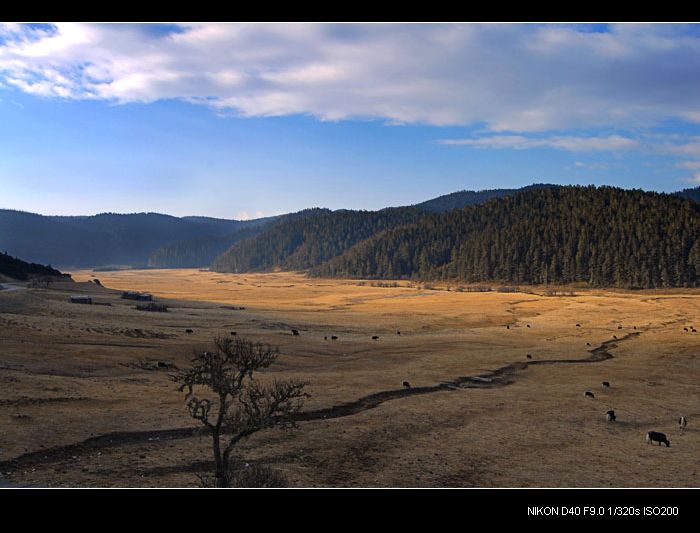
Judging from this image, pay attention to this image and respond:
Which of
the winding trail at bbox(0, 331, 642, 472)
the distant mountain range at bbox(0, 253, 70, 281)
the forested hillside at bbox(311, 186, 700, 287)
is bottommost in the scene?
the winding trail at bbox(0, 331, 642, 472)

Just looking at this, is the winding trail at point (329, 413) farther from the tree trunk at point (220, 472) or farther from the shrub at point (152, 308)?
the shrub at point (152, 308)

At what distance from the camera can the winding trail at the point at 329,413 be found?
70.8ft

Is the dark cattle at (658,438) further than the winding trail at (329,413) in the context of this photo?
Yes

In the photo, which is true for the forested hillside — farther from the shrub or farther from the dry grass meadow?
the shrub

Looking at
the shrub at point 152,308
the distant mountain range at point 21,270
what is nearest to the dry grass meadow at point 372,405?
the shrub at point 152,308

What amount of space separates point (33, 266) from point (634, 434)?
125 meters

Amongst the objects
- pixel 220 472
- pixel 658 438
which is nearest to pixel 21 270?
pixel 220 472

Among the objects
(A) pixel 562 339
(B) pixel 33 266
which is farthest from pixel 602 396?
(B) pixel 33 266

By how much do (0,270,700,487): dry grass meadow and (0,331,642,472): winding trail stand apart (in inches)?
5.0

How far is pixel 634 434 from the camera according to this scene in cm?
2956

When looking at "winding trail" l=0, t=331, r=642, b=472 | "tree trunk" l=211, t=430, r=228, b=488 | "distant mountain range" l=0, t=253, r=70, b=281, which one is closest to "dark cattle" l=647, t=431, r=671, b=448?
"winding trail" l=0, t=331, r=642, b=472

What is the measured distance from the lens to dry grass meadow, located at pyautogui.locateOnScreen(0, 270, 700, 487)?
2189 cm

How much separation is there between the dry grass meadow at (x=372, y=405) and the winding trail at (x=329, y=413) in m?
0.13
